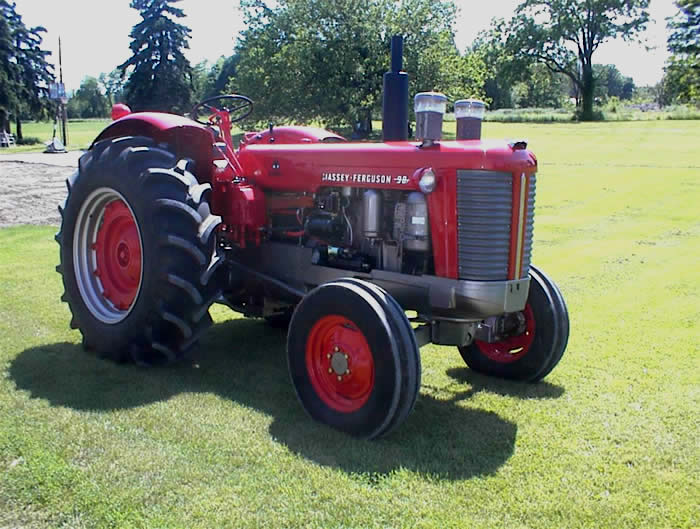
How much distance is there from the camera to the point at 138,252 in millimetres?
4781

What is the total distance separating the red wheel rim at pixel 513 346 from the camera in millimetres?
4395

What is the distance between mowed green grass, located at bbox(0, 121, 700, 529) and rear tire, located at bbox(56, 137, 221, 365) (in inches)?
10.8

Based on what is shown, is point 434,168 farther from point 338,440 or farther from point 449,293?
point 338,440

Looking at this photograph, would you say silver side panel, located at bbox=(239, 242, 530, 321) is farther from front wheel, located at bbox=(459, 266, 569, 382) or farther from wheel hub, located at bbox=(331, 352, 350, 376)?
wheel hub, located at bbox=(331, 352, 350, 376)

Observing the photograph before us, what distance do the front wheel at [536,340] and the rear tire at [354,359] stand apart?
1.25 m

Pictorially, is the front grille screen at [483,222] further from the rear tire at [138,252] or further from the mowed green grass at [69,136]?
the mowed green grass at [69,136]

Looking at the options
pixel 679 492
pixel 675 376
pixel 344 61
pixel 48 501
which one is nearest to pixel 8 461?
pixel 48 501

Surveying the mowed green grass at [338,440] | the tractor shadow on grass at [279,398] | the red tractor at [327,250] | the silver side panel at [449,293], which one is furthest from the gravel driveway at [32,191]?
the silver side panel at [449,293]

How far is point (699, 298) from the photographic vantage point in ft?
21.0

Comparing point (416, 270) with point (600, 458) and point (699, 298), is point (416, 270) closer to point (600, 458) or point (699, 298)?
point (600, 458)

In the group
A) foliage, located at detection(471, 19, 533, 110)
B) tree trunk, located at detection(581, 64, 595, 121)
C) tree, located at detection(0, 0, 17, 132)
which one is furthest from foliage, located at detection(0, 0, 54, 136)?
tree trunk, located at detection(581, 64, 595, 121)

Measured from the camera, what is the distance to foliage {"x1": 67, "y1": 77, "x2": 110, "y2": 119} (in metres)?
83.4

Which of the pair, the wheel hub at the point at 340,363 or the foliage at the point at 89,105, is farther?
the foliage at the point at 89,105

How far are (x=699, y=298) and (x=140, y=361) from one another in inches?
199
